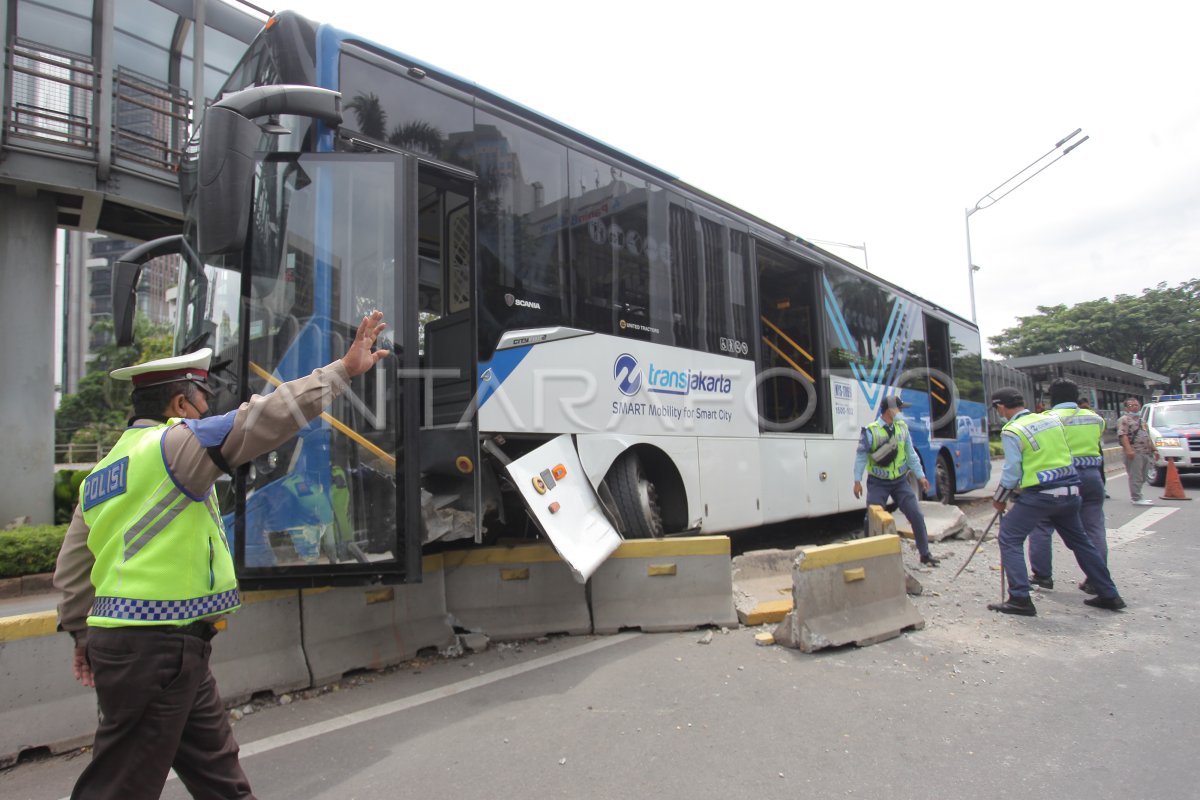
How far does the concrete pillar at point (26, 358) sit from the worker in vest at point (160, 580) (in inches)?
363

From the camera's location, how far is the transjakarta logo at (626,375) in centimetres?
535

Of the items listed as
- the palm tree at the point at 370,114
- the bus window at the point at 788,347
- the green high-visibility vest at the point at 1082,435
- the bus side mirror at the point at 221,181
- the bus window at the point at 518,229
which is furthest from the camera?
the bus window at the point at 788,347

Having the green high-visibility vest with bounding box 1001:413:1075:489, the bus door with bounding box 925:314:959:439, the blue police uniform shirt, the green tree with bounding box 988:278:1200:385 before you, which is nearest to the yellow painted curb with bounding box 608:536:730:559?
the blue police uniform shirt

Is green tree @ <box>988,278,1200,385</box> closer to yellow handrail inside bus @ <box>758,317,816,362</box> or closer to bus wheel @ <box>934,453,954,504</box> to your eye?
bus wheel @ <box>934,453,954,504</box>

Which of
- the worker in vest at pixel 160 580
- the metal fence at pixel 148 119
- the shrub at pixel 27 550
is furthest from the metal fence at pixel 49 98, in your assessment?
the worker in vest at pixel 160 580

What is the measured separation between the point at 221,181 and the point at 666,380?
143 inches

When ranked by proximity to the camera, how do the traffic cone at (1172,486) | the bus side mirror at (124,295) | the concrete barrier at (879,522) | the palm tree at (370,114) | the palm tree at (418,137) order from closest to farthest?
the palm tree at (370,114)
the palm tree at (418,137)
the bus side mirror at (124,295)
the concrete barrier at (879,522)
the traffic cone at (1172,486)

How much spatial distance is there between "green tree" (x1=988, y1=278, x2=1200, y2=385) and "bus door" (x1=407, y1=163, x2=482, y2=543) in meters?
47.9

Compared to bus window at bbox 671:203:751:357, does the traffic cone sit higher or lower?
lower

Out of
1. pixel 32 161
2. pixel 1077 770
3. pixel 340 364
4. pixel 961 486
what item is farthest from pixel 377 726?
pixel 961 486

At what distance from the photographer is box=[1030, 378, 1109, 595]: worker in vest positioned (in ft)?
18.6

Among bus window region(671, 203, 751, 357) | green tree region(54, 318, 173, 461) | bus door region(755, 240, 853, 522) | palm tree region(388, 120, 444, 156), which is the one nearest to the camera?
palm tree region(388, 120, 444, 156)

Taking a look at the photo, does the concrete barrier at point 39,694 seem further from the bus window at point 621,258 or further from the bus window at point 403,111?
the bus window at point 621,258

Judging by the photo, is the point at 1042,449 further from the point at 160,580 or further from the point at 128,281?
the point at 128,281
